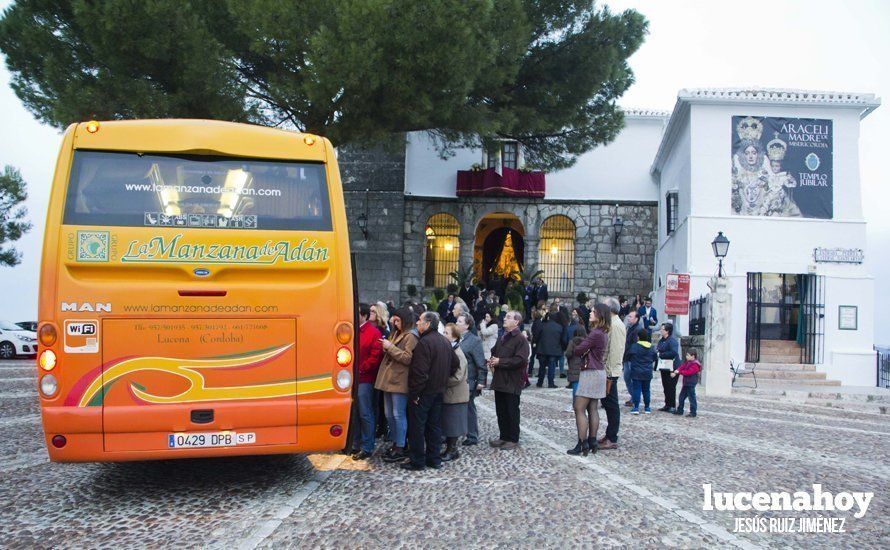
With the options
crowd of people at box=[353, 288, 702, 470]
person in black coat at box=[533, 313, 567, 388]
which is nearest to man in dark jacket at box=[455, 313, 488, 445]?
crowd of people at box=[353, 288, 702, 470]

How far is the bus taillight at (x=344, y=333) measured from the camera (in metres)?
6.02

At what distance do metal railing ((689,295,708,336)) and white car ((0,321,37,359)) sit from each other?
70.2 feet

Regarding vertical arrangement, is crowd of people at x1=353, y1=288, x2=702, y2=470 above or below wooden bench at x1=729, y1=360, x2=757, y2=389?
above

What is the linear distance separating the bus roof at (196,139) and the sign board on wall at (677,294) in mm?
15327

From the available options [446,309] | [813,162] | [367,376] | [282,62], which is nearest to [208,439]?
[367,376]

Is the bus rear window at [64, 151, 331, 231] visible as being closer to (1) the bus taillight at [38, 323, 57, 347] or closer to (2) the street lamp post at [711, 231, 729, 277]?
(1) the bus taillight at [38, 323, 57, 347]

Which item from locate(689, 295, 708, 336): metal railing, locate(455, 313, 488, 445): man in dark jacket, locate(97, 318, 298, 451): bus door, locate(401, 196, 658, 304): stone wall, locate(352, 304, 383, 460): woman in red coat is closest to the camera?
locate(97, 318, 298, 451): bus door

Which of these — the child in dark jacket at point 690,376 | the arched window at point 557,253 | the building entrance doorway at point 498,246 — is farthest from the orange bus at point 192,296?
the building entrance doorway at point 498,246

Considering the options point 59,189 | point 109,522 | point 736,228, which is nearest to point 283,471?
point 109,522

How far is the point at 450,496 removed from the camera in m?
6.09

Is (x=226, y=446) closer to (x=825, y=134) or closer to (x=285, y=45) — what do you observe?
(x=285, y=45)

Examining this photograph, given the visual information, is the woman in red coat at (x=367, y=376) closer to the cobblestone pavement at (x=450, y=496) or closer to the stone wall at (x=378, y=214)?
the cobblestone pavement at (x=450, y=496)

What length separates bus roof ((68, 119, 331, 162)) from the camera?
19.3 feet

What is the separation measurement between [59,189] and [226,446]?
7.84ft
